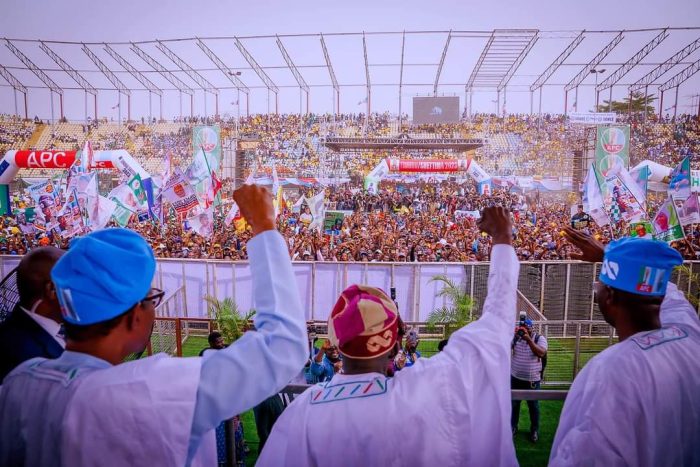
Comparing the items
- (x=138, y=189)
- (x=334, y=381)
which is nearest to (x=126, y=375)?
(x=334, y=381)

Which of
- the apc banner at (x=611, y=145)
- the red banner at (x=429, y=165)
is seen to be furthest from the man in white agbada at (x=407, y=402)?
the red banner at (x=429, y=165)

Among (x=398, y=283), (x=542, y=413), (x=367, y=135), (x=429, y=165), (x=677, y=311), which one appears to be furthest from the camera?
(x=367, y=135)

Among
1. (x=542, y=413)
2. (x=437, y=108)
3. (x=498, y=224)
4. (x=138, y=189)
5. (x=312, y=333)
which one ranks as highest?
(x=437, y=108)

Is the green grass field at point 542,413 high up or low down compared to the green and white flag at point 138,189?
down

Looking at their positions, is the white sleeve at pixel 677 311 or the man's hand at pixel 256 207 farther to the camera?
the white sleeve at pixel 677 311

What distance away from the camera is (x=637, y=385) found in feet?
4.15

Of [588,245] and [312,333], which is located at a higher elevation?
[588,245]

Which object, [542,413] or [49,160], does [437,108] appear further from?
[542,413]

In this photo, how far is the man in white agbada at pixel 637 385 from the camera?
4.07 feet

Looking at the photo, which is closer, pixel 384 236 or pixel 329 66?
pixel 384 236

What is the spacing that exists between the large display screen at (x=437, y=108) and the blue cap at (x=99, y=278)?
1088 inches

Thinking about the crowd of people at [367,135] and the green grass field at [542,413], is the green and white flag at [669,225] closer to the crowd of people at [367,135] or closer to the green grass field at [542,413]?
the green grass field at [542,413]

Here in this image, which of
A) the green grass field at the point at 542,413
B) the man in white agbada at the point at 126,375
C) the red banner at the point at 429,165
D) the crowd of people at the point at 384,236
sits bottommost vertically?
the green grass field at the point at 542,413

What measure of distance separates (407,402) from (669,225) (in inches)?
318
